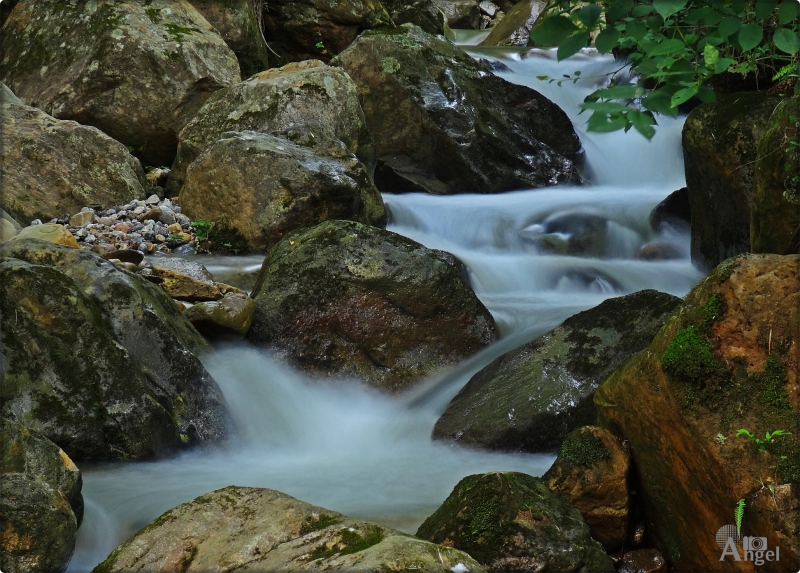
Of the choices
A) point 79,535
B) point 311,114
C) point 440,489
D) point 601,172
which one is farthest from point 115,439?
point 601,172

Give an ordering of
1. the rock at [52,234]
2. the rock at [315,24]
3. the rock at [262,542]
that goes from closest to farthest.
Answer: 1. the rock at [262,542]
2. the rock at [52,234]
3. the rock at [315,24]

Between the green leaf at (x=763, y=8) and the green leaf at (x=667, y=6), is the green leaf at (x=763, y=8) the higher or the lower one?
the higher one

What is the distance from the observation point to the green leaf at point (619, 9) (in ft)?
7.33

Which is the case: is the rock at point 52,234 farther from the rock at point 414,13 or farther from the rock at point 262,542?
the rock at point 414,13

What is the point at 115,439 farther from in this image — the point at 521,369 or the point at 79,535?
the point at 521,369

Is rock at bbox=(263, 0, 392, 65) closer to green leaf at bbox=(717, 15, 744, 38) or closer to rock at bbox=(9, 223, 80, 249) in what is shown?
rock at bbox=(9, 223, 80, 249)

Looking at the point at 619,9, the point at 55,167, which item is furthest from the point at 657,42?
the point at 55,167

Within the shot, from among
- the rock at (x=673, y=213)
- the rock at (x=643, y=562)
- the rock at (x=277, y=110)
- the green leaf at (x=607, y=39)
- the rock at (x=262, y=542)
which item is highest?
the rock at (x=277, y=110)

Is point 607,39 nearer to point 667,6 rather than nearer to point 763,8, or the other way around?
point 667,6

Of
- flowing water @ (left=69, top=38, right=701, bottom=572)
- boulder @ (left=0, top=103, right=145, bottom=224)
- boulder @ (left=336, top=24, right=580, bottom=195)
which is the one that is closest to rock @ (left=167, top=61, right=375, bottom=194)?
boulder @ (left=0, top=103, right=145, bottom=224)

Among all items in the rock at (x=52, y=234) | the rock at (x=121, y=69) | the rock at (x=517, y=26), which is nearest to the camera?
the rock at (x=52, y=234)

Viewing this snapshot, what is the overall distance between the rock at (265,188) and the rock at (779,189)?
12.5 feet

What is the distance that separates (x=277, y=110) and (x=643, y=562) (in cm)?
659

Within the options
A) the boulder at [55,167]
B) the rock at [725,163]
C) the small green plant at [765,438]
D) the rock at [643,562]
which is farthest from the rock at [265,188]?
the small green plant at [765,438]
